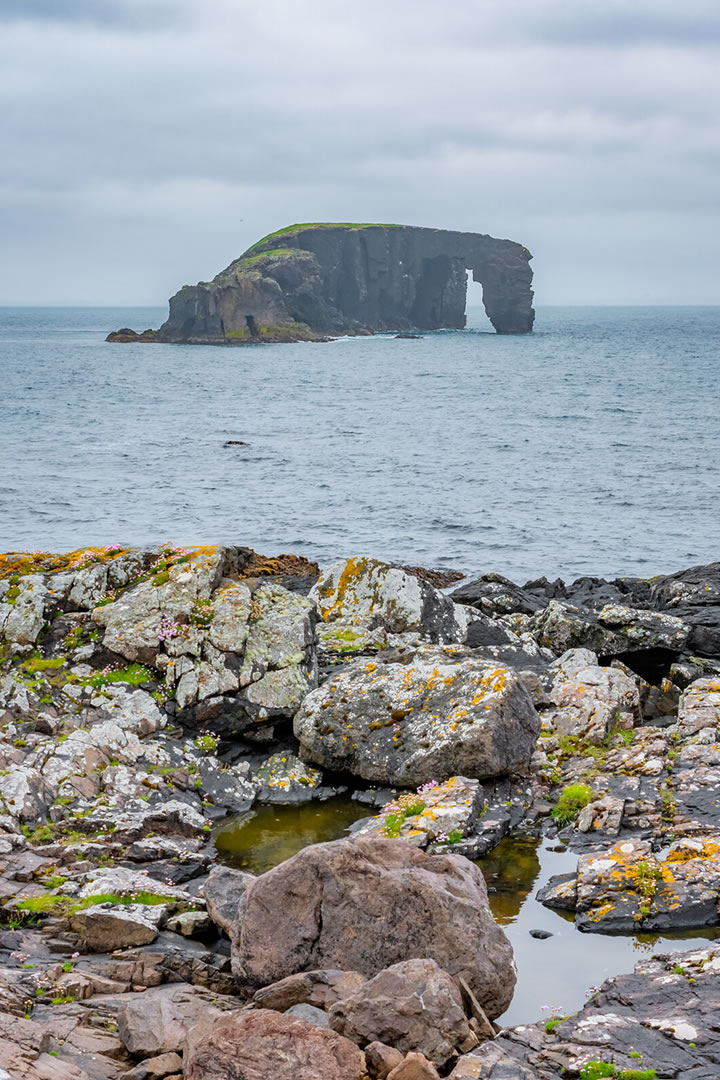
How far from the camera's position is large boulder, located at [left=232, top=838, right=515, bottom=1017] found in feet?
36.4

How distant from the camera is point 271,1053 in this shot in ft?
28.6

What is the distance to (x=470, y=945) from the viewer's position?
11.1 meters

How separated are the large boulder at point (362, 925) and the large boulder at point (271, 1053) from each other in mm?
2172

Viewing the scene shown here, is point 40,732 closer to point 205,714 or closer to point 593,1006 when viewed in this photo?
point 205,714

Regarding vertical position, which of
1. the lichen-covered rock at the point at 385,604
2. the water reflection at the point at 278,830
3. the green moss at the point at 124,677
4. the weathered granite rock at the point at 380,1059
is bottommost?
the water reflection at the point at 278,830

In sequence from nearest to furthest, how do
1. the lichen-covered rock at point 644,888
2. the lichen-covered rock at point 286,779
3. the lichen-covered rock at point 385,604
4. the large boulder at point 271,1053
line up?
the large boulder at point 271,1053 → the lichen-covered rock at point 644,888 → the lichen-covered rock at point 286,779 → the lichen-covered rock at point 385,604

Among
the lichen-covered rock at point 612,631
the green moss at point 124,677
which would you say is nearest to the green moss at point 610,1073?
the green moss at point 124,677

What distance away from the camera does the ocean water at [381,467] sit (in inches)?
1754

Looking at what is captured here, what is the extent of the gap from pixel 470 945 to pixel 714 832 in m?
5.52

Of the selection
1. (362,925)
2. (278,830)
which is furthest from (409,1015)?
(278,830)

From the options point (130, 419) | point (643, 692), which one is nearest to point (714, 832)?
point (643, 692)

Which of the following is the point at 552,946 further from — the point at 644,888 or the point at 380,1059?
the point at 380,1059

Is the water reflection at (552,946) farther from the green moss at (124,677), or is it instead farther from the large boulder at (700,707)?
the green moss at (124,677)

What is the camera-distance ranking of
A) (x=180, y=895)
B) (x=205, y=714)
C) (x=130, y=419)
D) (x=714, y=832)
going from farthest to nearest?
1. (x=130, y=419)
2. (x=205, y=714)
3. (x=714, y=832)
4. (x=180, y=895)
